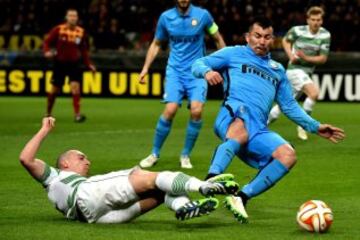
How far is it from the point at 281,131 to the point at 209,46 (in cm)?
942

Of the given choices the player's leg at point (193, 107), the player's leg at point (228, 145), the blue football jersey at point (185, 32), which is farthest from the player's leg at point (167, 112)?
the player's leg at point (228, 145)

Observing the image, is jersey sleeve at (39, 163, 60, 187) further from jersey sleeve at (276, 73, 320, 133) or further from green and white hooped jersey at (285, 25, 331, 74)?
green and white hooped jersey at (285, 25, 331, 74)

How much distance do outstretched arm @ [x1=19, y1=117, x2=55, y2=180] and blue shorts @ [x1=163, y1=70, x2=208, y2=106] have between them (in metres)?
4.65

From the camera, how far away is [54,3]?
28.0 metres

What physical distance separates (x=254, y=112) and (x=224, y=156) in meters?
0.50

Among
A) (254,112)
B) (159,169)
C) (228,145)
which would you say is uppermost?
(254,112)

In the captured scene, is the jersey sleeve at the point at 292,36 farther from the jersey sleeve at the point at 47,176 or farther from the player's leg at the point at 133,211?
the jersey sleeve at the point at 47,176

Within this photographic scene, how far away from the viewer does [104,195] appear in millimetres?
8008

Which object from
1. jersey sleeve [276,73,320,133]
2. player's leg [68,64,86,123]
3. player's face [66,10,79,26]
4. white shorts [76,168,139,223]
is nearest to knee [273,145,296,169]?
jersey sleeve [276,73,320,133]

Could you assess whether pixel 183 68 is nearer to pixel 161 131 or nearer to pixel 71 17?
pixel 161 131

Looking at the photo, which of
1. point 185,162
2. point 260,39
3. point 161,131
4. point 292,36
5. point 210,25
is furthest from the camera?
point 292,36

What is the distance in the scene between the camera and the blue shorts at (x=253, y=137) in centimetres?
873

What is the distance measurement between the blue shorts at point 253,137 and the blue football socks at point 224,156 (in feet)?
0.46

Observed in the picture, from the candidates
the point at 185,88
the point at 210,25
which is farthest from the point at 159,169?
the point at 210,25
